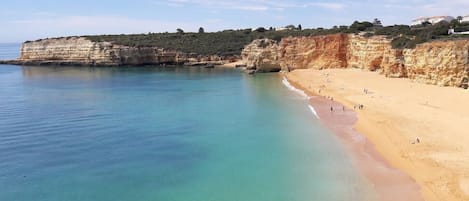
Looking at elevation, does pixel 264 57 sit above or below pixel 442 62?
above

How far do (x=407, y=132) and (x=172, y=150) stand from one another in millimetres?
10742

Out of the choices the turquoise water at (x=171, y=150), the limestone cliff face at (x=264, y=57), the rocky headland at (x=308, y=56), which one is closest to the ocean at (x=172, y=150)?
the turquoise water at (x=171, y=150)

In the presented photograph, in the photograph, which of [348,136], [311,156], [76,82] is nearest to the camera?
[311,156]

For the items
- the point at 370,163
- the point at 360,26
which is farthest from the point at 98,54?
the point at 370,163

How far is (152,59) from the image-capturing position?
2908 inches

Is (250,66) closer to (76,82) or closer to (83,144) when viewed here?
(76,82)

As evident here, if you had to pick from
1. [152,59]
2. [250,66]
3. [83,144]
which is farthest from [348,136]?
[152,59]

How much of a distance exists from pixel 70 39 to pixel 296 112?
207ft

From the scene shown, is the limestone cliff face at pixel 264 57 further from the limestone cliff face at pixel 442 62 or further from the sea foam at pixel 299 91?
the limestone cliff face at pixel 442 62

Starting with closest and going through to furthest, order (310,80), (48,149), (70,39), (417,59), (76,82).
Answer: (48,149)
(417,59)
(310,80)
(76,82)
(70,39)

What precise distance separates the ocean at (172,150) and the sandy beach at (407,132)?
1109mm

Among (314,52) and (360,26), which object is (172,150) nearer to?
(314,52)

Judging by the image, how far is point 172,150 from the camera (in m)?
19.3

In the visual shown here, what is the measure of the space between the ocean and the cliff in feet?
32.5
